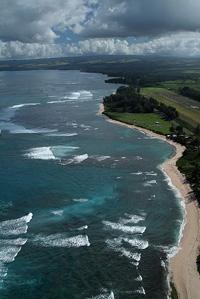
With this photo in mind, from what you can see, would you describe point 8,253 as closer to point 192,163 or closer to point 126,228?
point 126,228

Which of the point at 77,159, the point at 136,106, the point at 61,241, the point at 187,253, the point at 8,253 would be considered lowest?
the point at 187,253

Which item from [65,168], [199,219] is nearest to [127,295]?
[199,219]

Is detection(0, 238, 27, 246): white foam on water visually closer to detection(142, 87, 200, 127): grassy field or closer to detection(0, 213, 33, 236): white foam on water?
detection(0, 213, 33, 236): white foam on water

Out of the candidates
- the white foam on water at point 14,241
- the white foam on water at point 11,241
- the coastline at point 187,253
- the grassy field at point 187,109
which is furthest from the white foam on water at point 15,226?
the grassy field at point 187,109

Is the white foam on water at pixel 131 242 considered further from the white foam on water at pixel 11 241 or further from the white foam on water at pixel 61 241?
the white foam on water at pixel 11 241

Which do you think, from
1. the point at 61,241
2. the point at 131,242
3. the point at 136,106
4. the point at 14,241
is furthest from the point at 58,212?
the point at 136,106

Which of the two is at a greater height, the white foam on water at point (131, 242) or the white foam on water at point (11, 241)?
the white foam on water at point (11, 241)
